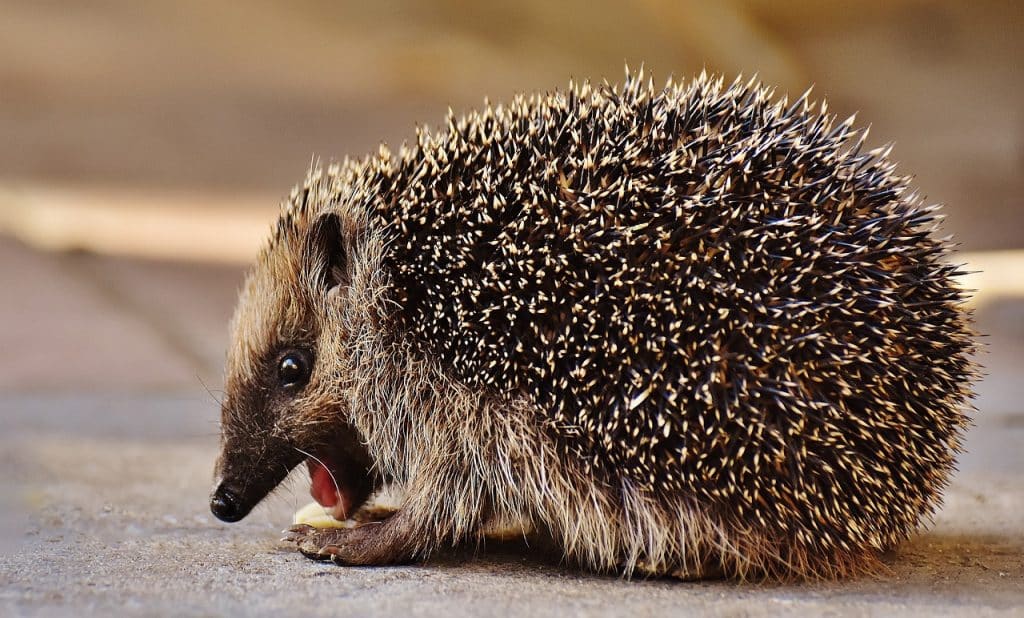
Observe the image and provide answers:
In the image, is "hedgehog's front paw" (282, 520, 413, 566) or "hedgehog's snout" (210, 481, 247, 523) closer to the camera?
"hedgehog's front paw" (282, 520, 413, 566)

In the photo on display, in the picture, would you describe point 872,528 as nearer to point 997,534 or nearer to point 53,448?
point 997,534

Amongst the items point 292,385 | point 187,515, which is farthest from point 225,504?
point 187,515

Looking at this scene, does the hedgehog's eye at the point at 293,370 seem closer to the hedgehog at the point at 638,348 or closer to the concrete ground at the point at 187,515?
the hedgehog at the point at 638,348

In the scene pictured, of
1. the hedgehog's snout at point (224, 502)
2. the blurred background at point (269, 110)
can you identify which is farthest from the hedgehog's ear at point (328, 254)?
the blurred background at point (269, 110)

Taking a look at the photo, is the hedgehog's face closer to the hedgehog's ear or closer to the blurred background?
the hedgehog's ear

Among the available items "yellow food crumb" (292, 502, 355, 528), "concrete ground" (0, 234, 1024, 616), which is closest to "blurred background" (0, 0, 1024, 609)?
"concrete ground" (0, 234, 1024, 616)

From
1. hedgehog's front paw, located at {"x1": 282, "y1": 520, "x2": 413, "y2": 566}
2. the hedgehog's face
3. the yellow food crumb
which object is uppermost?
the hedgehog's face
